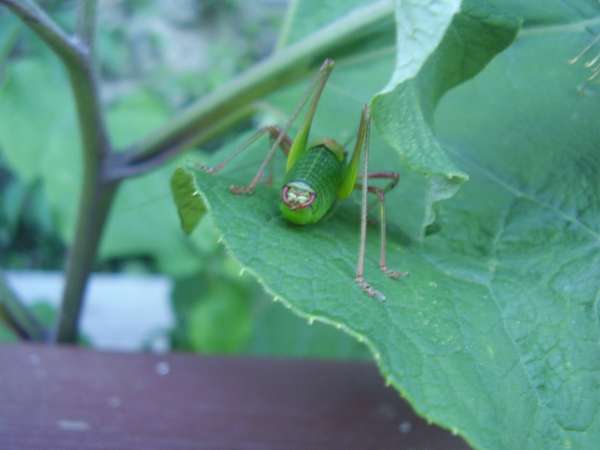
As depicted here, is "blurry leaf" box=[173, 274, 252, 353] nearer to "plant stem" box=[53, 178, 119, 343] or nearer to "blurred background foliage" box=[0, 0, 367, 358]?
"blurred background foliage" box=[0, 0, 367, 358]

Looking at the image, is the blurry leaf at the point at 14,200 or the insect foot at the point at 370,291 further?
the blurry leaf at the point at 14,200

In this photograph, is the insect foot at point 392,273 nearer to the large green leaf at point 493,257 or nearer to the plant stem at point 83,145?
the large green leaf at point 493,257

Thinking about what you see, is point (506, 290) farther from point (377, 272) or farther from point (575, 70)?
point (575, 70)

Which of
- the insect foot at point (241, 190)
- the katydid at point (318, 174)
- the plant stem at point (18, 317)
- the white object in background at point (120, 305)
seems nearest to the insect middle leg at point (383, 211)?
the katydid at point (318, 174)

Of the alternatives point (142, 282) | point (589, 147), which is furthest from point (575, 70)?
point (142, 282)

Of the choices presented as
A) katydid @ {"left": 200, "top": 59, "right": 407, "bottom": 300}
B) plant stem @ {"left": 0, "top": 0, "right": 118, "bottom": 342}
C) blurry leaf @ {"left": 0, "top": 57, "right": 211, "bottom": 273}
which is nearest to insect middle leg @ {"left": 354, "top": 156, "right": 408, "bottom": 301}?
katydid @ {"left": 200, "top": 59, "right": 407, "bottom": 300}
